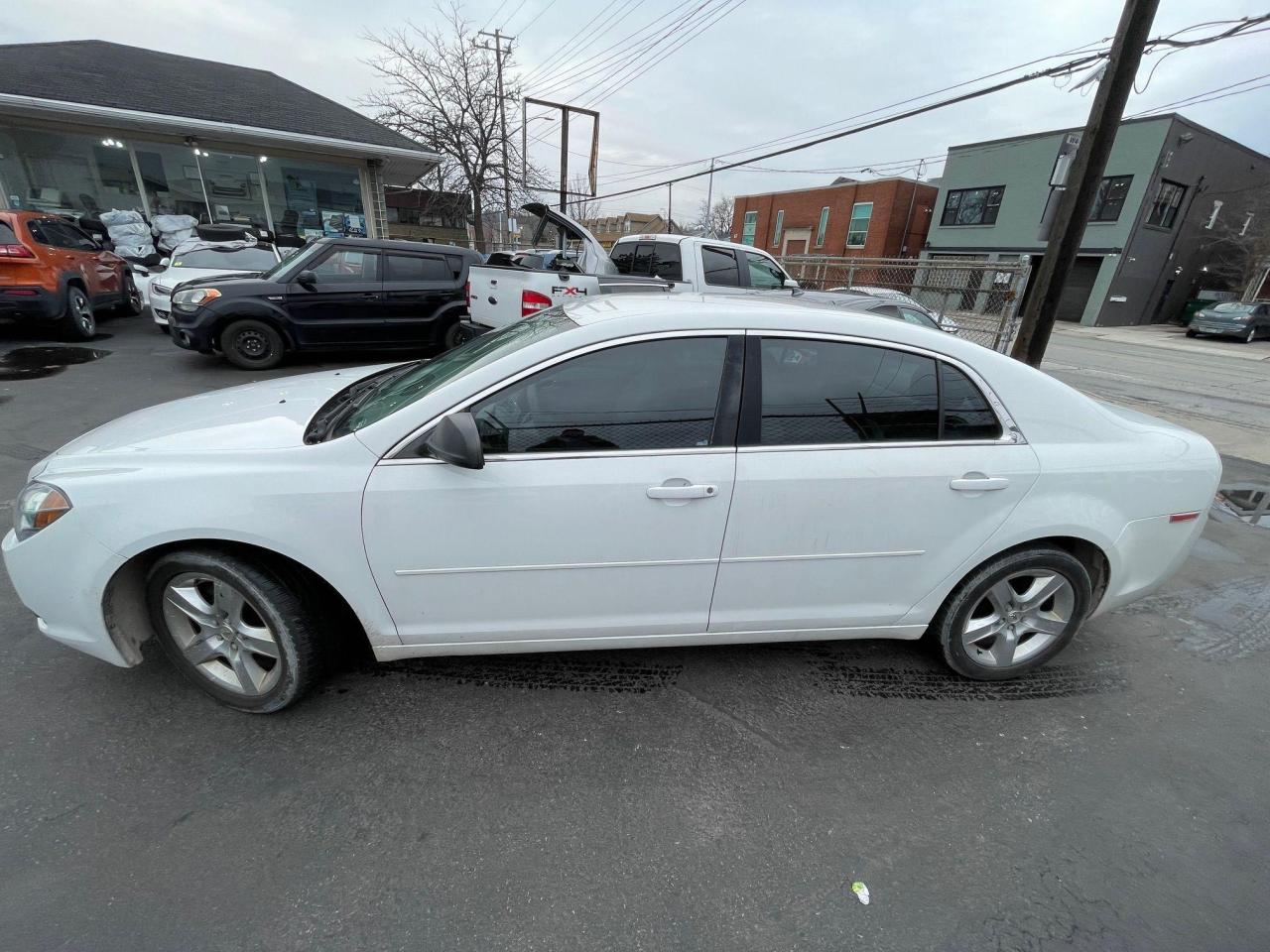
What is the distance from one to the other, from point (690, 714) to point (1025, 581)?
1621 mm

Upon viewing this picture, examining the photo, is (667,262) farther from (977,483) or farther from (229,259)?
(229,259)

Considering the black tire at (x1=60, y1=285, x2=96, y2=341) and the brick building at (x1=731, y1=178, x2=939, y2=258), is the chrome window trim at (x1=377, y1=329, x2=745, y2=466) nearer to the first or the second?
the black tire at (x1=60, y1=285, x2=96, y2=341)

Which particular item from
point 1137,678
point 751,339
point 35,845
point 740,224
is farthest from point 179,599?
point 740,224

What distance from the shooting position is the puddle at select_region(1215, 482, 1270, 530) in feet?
16.2

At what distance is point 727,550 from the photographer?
226 centimetres

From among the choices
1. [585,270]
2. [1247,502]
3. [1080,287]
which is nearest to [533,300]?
[585,270]

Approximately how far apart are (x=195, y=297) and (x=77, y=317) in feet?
10.1

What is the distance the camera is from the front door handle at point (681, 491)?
2.11 metres

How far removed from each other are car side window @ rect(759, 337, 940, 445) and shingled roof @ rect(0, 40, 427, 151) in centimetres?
1545

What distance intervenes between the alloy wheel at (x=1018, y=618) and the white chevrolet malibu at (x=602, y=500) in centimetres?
8

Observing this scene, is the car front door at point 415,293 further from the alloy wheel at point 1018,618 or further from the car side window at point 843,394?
the alloy wheel at point 1018,618

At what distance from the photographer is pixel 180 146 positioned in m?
14.2

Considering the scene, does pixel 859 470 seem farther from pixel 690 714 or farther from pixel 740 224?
pixel 740 224

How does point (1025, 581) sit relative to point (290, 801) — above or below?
above
